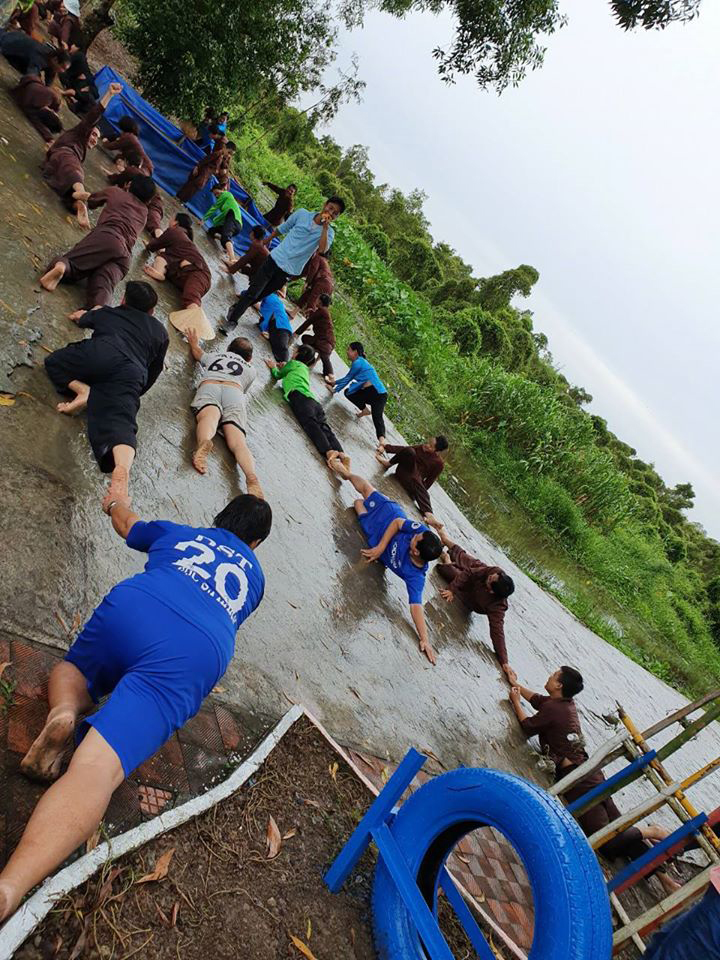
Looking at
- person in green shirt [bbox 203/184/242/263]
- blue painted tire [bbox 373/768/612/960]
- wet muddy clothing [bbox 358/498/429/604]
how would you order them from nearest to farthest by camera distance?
blue painted tire [bbox 373/768/612/960]
wet muddy clothing [bbox 358/498/429/604]
person in green shirt [bbox 203/184/242/263]

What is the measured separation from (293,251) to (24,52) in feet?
17.8

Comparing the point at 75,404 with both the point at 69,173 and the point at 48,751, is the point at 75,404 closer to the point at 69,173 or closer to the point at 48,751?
the point at 48,751

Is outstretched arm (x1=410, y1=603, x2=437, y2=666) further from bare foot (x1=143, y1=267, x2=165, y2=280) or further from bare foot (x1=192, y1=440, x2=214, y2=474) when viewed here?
bare foot (x1=143, y1=267, x2=165, y2=280)

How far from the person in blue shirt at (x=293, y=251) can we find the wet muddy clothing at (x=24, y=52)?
4.81 metres

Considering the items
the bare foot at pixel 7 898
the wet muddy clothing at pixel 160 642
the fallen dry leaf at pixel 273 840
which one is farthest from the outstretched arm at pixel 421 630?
the bare foot at pixel 7 898

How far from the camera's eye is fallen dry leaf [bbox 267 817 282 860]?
96.3 inches

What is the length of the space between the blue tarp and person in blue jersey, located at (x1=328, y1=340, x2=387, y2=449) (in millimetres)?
4302

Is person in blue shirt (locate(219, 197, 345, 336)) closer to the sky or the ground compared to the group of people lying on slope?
closer to the sky

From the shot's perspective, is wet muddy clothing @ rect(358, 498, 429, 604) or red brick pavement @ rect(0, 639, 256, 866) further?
wet muddy clothing @ rect(358, 498, 429, 604)

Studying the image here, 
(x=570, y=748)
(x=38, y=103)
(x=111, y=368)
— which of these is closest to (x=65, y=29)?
(x=38, y=103)

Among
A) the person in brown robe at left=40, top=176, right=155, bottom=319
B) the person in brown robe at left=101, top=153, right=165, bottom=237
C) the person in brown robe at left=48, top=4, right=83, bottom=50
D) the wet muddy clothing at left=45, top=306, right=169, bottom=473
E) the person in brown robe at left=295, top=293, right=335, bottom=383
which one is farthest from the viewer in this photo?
the person in brown robe at left=48, top=4, right=83, bottom=50

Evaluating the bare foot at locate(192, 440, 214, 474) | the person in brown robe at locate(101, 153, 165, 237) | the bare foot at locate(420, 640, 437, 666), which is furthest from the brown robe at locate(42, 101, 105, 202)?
the bare foot at locate(420, 640, 437, 666)

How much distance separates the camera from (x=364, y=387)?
8.65 m

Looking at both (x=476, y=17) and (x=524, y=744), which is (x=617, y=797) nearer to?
(x=524, y=744)
